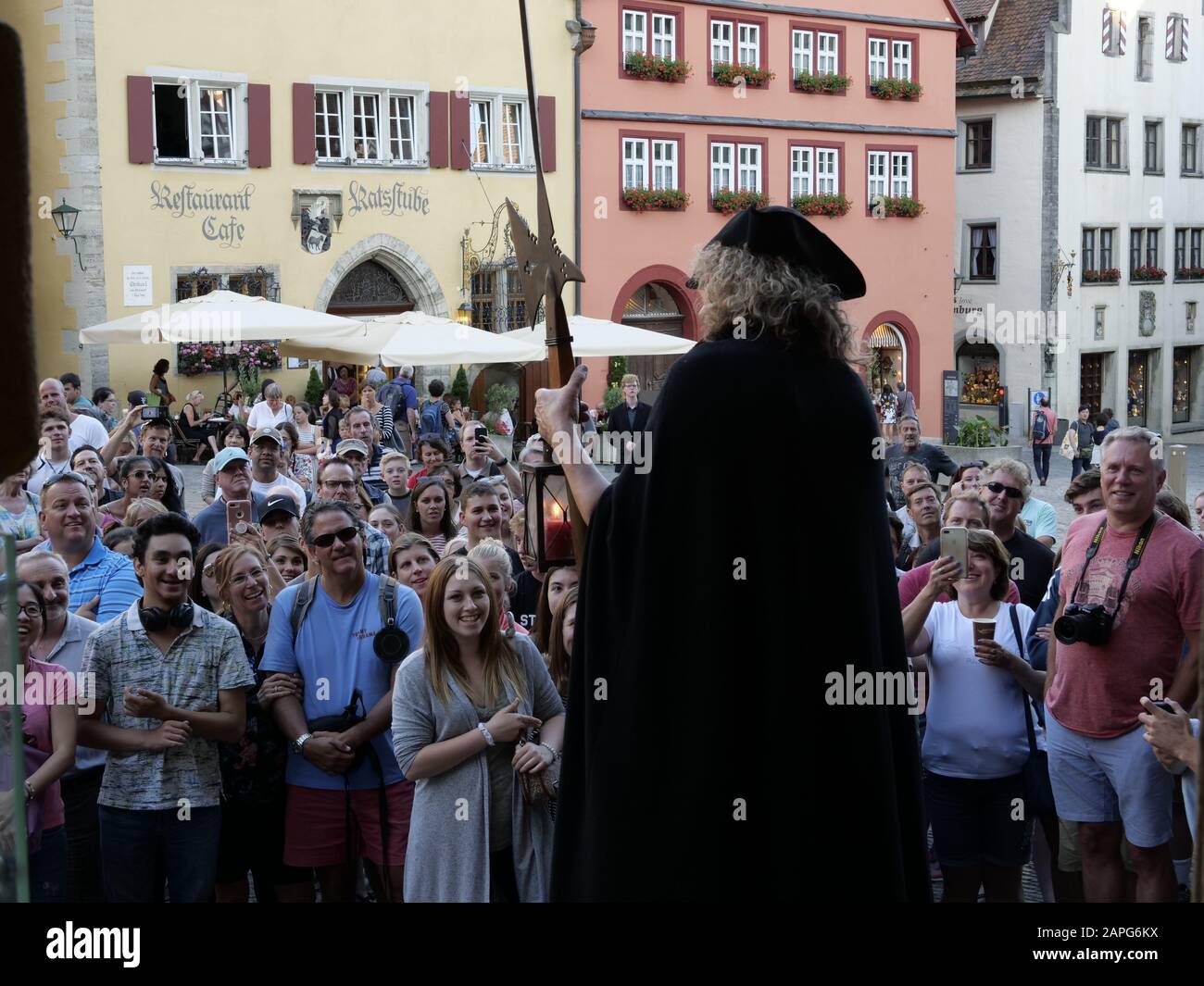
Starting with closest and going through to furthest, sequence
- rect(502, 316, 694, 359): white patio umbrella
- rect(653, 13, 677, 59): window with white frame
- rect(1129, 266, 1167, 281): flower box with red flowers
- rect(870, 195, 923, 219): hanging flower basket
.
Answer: rect(502, 316, 694, 359): white patio umbrella
rect(653, 13, 677, 59): window with white frame
rect(870, 195, 923, 219): hanging flower basket
rect(1129, 266, 1167, 281): flower box with red flowers

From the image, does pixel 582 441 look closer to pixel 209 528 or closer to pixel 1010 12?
pixel 209 528

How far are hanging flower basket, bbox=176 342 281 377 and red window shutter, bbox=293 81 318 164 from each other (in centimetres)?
321

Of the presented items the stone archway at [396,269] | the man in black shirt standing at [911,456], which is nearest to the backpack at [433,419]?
the stone archway at [396,269]

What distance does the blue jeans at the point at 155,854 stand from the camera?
5262 millimetres

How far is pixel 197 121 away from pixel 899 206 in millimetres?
15636

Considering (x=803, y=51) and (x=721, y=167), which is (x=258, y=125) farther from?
(x=803, y=51)

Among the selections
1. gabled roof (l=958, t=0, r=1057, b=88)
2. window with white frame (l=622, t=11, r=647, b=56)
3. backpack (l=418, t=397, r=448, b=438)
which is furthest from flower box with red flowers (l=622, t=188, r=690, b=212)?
gabled roof (l=958, t=0, r=1057, b=88)

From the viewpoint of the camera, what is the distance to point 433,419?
834 inches

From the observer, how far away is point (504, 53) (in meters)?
28.3

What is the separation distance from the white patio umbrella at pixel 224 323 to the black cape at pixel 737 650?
1280 centimetres

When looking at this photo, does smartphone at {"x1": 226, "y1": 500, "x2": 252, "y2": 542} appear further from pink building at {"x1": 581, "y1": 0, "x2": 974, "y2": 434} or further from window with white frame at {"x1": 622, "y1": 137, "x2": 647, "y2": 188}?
window with white frame at {"x1": 622, "y1": 137, "x2": 647, "y2": 188}

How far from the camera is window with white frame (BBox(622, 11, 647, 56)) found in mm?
30172

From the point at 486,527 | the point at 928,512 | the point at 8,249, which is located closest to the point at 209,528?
the point at 486,527

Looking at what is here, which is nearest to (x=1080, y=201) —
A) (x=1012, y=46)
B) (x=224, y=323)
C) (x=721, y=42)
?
(x=1012, y=46)
